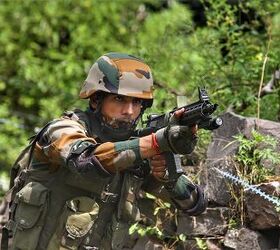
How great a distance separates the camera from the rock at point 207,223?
5086mm

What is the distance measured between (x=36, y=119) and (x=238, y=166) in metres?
5.67

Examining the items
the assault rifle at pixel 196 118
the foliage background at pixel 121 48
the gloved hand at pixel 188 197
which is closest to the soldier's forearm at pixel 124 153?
the assault rifle at pixel 196 118

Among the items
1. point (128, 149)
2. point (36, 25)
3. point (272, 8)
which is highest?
point (128, 149)

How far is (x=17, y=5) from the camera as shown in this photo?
10.5m

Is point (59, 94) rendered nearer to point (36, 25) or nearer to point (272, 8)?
point (36, 25)

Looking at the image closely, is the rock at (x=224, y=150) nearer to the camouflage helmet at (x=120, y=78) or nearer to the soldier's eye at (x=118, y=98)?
the camouflage helmet at (x=120, y=78)

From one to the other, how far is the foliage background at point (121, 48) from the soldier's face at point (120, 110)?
6.83 ft

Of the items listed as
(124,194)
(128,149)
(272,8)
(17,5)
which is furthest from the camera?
(17,5)

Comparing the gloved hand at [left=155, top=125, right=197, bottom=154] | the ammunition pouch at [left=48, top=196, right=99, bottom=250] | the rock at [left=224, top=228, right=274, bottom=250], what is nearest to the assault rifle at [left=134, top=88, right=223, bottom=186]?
the gloved hand at [left=155, top=125, right=197, bottom=154]

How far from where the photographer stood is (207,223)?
5.15 meters

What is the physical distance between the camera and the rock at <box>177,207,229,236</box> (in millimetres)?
5086

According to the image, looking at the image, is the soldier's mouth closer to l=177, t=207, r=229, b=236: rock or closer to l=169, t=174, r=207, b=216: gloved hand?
l=169, t=174, r=207, b=216: gloved hand

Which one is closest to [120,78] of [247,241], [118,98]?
[118,98]

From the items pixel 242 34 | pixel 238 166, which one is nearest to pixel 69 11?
pixel 242 34
